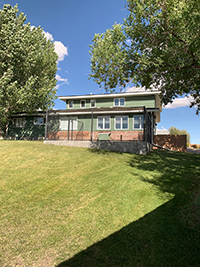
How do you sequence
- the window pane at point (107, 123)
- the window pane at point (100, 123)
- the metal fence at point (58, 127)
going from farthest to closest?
the window pane at point (100, 123) → the window pane at point (107, 123) → the metal fence at point (58, 127)

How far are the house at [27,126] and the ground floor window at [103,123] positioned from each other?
831 cm

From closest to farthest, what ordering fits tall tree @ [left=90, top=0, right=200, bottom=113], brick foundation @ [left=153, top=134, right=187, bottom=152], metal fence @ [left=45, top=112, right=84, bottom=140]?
tall tree @ [left=90, top=0, right=200, bottom=113] → metal fence @ [left=45, top=112, right=84, bottom=140] → brick foundation @ [left=153, top=134, right=187, bottom=152]

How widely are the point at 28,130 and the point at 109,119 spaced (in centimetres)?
1264

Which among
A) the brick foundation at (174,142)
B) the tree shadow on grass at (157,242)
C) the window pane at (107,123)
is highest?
the window pane at (107,123)

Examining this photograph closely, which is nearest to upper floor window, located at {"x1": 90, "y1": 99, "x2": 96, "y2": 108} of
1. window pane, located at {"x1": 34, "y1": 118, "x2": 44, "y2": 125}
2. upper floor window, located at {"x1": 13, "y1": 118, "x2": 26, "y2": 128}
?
window pane, located at {"x1": 34, "y1": 118, "x2": 44, "y2": 125}

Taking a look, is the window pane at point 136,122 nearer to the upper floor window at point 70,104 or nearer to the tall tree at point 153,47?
the tall tree at point 153,47

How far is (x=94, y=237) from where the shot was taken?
12.9 feet

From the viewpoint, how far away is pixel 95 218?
4.59 meters

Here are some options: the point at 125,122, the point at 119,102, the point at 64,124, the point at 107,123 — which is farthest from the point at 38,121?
the point at 125,122

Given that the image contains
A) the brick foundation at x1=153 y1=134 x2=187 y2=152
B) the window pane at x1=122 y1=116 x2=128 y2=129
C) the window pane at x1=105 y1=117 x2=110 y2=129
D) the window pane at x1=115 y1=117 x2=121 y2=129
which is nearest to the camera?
the brick foundation at x1=153 y1=134 x2=187 y2=152

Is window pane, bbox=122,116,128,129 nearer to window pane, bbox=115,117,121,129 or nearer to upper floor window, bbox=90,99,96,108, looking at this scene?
window pane, bbox=115,117,121,129

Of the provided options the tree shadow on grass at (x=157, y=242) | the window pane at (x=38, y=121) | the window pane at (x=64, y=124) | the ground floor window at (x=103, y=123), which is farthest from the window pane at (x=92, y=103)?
the tree shadow on grass at (x=157, y=242)

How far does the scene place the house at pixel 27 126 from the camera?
26031 mm

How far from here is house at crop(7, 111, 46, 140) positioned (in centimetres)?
2603
